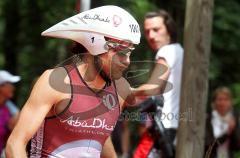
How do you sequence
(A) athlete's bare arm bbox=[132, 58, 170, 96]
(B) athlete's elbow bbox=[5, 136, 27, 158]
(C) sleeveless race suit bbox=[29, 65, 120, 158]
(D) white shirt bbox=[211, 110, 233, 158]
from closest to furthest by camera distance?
(B) athlete's elbow bbox=[5, 136, 27, 158] → (C) sleeveless race suit bbox=[29, 65, 120, 158] → (A) athlete's bare arm bbox=[132, 58, 170, 96] → (D) white shirt bbox=[211, 110, 233, 158]

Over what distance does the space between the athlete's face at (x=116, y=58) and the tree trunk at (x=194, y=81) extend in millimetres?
1927

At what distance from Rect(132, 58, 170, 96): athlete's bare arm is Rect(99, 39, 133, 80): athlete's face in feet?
5.28

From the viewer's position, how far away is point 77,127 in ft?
13.0

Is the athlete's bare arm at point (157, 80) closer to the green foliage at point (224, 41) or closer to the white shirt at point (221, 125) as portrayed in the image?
the white shirt at point (221, 125)

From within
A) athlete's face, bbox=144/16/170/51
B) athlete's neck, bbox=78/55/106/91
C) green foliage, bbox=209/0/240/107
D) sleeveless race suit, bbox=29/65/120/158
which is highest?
athlete's neck, bbox=78/55/106/91

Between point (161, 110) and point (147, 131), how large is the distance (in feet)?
0.69

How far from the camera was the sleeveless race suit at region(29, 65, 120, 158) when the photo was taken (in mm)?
3936

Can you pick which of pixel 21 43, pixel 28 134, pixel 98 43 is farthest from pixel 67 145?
pixel 21 43

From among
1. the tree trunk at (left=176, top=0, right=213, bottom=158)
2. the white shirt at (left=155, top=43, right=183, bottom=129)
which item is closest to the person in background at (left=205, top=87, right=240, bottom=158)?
the white shirt at (left=155, top=43, right=183, bottom=129)

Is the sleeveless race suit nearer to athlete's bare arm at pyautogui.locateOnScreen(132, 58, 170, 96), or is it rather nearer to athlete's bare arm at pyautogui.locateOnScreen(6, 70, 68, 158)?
athlete's bare arm at pyautogui.locateOnScreen(6, 70, 68, 158)

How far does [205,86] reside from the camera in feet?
19.9

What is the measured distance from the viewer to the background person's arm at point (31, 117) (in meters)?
3.73

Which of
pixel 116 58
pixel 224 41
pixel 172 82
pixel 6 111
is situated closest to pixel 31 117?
pixel 116 58

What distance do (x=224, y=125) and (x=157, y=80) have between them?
6.40 ft
